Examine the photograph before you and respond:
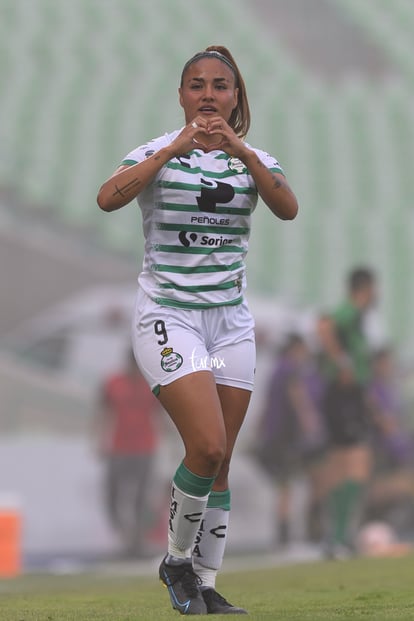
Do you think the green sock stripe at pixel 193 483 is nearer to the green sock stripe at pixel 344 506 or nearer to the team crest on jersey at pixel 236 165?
the team crest on jersey at pixel 236 165

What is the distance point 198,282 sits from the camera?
473 centimetres

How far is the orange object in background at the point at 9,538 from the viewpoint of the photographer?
1094cm

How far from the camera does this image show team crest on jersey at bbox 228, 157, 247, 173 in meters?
4.80

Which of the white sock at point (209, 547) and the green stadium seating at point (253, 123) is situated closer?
the white sock at point (209, 547)

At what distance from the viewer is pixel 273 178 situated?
4.74 metres

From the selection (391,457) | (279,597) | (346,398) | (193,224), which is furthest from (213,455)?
(391,457)

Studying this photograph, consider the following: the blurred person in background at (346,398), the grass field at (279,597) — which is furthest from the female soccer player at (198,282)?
the blurred person in background at (346,398)

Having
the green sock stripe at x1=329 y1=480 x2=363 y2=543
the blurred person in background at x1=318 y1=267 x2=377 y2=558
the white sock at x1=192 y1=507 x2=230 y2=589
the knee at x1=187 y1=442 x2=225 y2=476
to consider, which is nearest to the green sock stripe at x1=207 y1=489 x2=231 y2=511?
the white sock at x1=192 y1=507 x2=230 y2=589

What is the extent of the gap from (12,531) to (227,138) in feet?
22.9

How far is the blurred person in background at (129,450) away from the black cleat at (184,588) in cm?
813

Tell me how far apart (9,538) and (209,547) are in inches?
255

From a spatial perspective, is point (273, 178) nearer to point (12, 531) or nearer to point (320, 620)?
point (320, 620)

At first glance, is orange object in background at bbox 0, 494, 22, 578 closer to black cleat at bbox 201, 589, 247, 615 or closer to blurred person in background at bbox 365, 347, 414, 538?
blurred person in background at bbox 365, 347, 414, 538

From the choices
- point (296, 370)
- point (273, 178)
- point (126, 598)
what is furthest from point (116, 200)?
point (296, 370)
